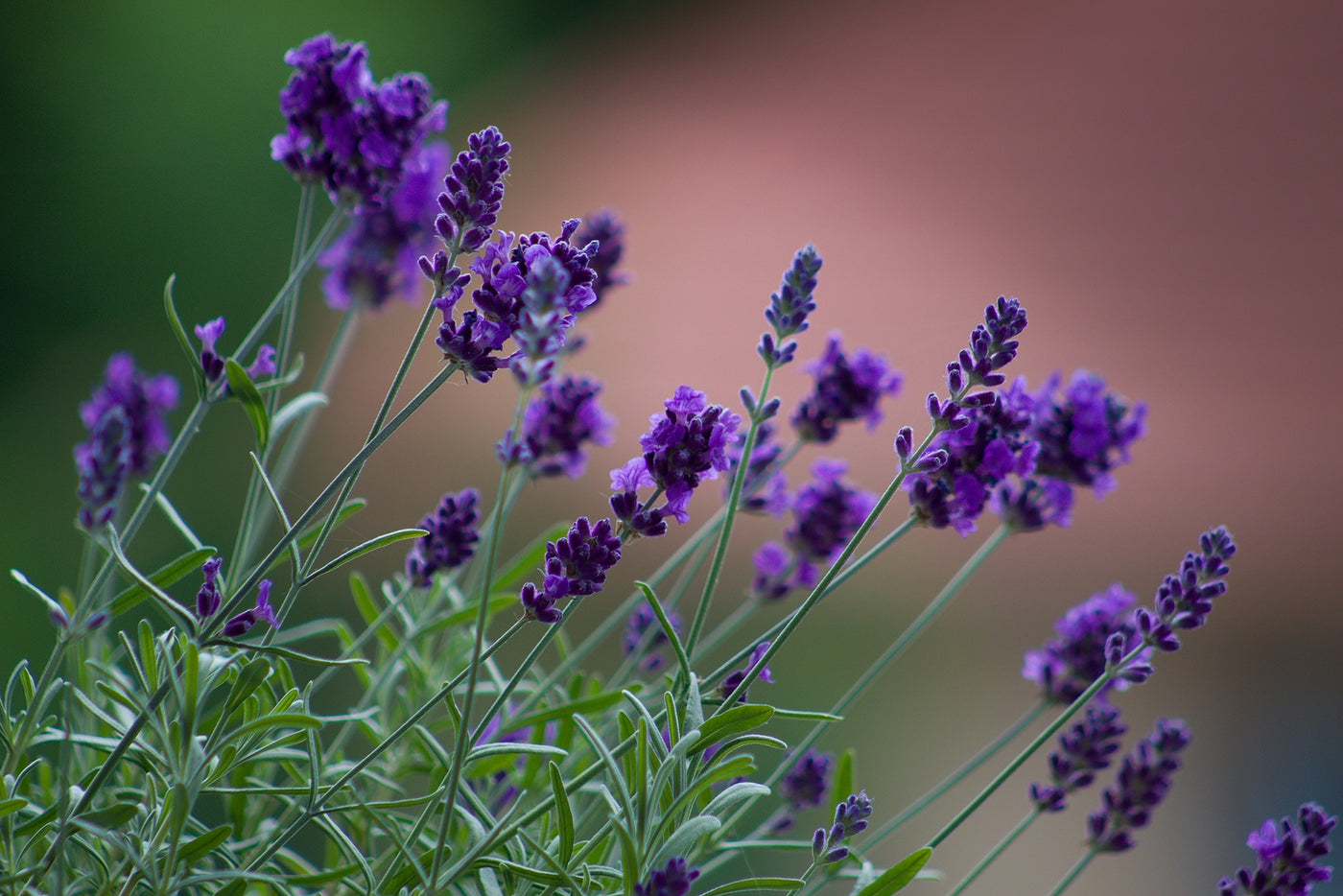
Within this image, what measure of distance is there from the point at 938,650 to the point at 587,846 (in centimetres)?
260

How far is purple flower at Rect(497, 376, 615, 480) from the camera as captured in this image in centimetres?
75

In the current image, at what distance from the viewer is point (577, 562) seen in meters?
0.52

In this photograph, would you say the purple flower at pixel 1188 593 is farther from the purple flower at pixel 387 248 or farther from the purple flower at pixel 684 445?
the purple flower at pixel 387 248

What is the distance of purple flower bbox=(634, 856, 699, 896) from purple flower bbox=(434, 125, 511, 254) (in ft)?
1.01

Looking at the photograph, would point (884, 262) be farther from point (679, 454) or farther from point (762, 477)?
point (679, 454)

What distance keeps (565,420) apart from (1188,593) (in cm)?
42

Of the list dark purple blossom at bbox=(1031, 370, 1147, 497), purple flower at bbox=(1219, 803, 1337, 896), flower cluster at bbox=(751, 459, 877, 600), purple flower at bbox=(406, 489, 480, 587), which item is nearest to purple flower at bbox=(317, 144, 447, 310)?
purple flower at bbox=(406, 489, 480, 587)

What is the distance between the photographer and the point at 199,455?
231 cm

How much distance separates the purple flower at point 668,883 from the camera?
452 mm

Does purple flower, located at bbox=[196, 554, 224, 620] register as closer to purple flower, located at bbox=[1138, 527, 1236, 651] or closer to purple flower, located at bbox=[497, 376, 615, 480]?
purple flower, located at bbox=[497, 376, 615, 480]

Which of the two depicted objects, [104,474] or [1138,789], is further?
[1138,789]

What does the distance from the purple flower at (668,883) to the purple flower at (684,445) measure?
160 mm

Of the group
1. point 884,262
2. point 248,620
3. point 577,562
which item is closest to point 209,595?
point 248,620

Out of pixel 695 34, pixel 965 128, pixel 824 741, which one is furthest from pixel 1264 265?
pixel 824 741
